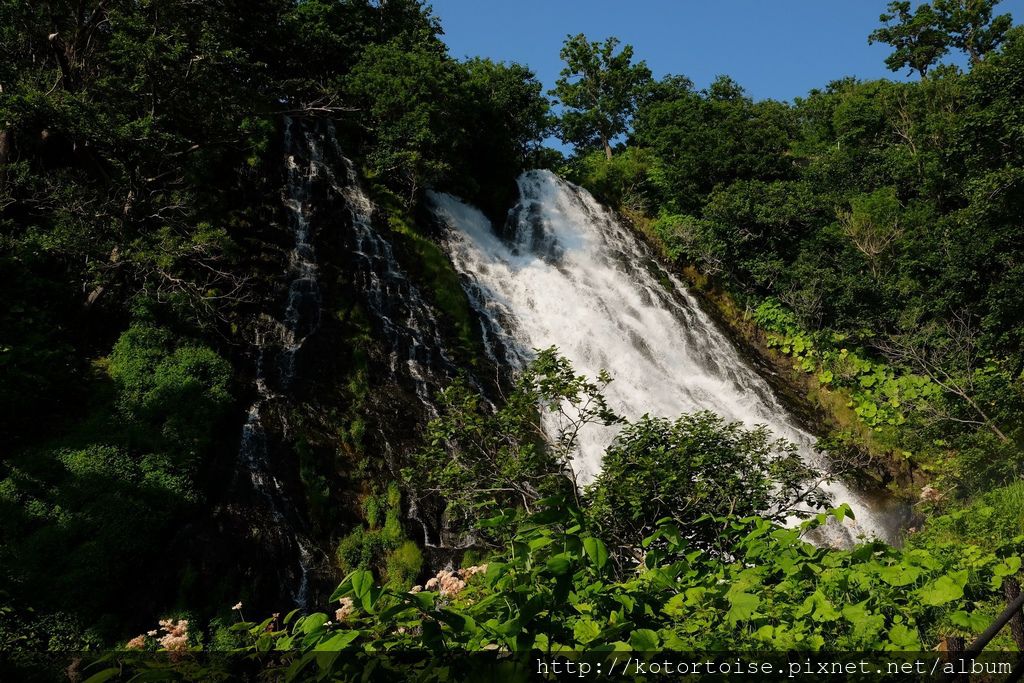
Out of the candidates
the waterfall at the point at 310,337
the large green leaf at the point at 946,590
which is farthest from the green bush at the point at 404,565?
the large green leaf at the point at 946,590

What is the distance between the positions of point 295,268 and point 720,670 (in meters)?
13.5

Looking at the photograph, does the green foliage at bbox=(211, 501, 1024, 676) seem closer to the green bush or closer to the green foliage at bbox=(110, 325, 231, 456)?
the green bush

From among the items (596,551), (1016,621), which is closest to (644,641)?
(596,551)

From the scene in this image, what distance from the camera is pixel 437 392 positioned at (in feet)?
41.6

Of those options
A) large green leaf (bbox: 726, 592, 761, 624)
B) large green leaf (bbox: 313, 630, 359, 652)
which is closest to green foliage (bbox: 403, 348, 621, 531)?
large green leaf (bbox: 726, 592, 761, 624)

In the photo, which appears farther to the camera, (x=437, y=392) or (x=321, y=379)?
(x=437, y=392)

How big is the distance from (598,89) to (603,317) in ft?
68.8

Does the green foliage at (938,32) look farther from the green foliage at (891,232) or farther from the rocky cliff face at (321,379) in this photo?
the rocky cliff face at (321,379)

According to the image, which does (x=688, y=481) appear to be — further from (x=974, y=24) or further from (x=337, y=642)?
(x=974, y=24)

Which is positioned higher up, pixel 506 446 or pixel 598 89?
pixel 598 89

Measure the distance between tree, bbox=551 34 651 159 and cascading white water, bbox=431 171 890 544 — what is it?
1251 centimetres

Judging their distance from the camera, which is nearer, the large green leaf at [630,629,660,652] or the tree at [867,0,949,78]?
the large green leaf at [630,629,660,652]

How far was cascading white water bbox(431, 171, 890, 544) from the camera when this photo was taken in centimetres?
1584

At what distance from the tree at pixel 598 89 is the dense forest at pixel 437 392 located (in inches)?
372
